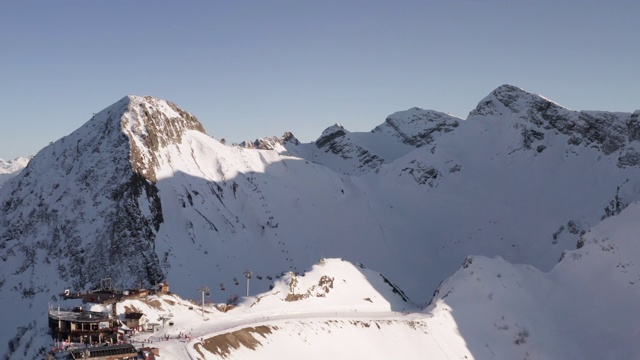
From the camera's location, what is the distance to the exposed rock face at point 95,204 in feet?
397

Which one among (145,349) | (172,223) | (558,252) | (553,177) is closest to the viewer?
(145,349)

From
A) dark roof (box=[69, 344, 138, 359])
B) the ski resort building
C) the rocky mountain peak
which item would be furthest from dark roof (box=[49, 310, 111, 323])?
the rocky mountain peak

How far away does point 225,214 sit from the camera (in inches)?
5965

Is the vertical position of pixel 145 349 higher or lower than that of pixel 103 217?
lower

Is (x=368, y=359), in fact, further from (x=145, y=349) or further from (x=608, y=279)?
(x=608, y=279)

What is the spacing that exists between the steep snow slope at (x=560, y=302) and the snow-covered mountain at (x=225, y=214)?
3008 centimetres

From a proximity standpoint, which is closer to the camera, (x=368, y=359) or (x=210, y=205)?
(x=368, y=359)

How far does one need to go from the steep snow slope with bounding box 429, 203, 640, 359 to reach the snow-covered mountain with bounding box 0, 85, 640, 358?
30085 millimetres

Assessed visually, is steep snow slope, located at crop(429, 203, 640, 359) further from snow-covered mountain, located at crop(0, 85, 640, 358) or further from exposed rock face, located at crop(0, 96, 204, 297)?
exposed rock face, located at crop(0, 96, 204, 297)

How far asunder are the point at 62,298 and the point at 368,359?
1649 inches

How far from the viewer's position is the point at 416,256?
174 metres

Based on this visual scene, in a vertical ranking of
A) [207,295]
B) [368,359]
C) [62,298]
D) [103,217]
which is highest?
[103,217]

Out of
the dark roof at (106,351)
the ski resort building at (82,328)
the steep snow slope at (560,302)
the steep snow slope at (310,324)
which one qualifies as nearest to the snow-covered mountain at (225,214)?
the ski resort building at (82,328)

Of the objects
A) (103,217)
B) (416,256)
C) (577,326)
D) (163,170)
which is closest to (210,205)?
(163,170)
